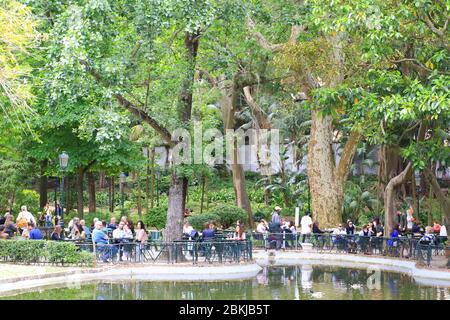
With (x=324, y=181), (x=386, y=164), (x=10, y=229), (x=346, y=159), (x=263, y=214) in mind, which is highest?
(x=346, y=159)

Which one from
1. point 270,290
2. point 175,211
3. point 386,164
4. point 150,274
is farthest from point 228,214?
point 270,290

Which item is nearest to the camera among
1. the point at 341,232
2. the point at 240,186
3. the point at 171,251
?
the point at 171,251

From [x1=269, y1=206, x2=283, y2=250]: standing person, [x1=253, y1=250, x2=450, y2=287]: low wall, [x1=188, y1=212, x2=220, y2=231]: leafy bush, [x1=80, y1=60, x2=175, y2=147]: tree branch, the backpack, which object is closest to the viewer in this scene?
[x1=253, y1=250, x2=450, y2=287]: low wall

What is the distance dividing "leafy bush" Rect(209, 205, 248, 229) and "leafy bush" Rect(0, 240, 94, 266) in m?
13.8

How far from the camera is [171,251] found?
26.2 m

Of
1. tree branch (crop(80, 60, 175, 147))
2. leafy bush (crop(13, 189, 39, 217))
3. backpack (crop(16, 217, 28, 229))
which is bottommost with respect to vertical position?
backpack (crop(16, 217, 28, 229))

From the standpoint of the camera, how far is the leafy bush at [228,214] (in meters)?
38.8

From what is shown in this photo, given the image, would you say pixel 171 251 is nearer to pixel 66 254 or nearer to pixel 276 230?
pixel 66 254

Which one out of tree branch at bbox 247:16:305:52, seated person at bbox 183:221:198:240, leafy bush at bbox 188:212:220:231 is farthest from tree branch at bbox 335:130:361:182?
seated person at bbox 183:221:198:240

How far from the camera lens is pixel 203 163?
29375 mm

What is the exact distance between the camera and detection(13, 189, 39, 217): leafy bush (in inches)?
1782

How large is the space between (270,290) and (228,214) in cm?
1623

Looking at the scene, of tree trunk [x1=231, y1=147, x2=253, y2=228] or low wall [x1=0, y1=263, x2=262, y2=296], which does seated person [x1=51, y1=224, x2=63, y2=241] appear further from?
tree trunk [x1=231, y1=147, x2=253, y2=228]

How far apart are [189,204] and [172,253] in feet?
85.9
